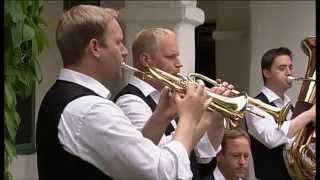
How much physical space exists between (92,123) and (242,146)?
1.79m

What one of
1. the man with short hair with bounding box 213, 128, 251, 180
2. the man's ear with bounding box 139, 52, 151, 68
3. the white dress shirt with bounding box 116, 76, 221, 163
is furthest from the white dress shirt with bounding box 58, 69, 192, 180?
the man with short hair with bounding box 213, 128, 251, 180

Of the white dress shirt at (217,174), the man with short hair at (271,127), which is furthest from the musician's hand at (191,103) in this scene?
the white dress shirt at (217,174)

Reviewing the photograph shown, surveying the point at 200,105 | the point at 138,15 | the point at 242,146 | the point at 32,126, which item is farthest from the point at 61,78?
the point at 32,126

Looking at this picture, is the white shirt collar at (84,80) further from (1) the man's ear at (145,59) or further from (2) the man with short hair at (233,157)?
(2) the man with short hair at (233,157)

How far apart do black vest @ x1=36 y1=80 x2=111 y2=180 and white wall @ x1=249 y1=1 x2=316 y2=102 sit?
13.1 ft

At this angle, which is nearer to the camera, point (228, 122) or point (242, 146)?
point (228, 122)

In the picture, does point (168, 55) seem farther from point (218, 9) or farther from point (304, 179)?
point (218, 9)

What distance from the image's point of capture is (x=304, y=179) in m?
2.22

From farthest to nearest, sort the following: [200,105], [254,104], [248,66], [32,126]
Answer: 1. [248,66]
2. [32,126]
3. [254,104]
4. [200,105]

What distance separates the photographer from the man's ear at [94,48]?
6.95 ft

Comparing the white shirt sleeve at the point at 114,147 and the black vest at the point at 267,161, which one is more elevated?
the white shirt sleeve at the point at 114,147

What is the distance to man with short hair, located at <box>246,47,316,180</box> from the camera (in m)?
3.60

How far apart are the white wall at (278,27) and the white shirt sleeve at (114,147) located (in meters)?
4.03

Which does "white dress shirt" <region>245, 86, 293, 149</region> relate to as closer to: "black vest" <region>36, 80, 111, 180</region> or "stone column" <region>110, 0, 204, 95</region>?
"stone column" <region>110, 0, 204, 95</region>
